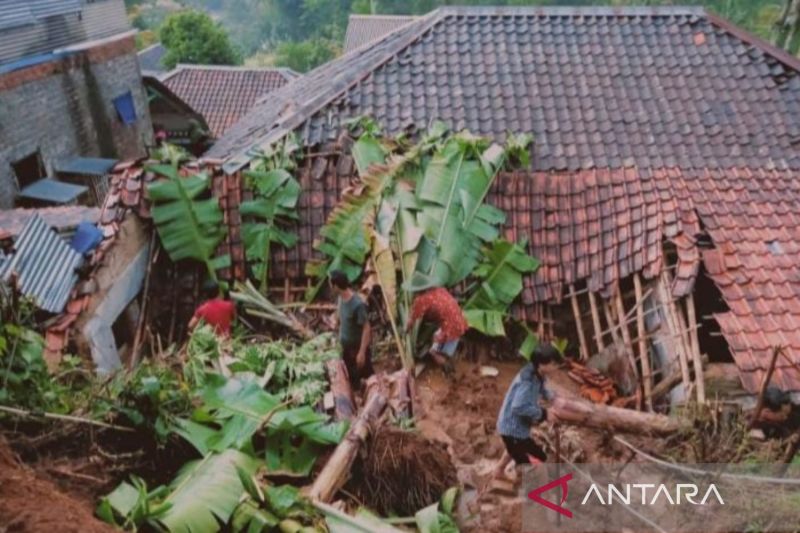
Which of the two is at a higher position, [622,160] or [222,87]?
[622,160]

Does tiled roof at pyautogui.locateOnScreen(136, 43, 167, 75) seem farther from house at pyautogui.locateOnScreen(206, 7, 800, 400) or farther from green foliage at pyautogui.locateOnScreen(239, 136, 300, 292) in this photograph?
green foliage at pyautogui.locateOnScreen(239, 136, 300, 292)

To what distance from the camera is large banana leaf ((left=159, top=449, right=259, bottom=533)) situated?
394cm

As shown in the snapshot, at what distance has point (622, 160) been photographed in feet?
29.0

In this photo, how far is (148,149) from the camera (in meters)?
16.9

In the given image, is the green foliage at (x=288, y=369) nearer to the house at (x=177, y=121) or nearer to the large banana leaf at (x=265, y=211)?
the large banana leaf at (x=265, y=211)

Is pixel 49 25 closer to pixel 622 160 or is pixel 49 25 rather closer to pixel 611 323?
pixel 622 160

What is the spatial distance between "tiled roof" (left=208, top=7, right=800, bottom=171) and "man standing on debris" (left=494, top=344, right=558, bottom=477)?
447cm

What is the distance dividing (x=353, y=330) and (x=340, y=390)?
631mm

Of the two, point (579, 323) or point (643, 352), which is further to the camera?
point (579, 323)

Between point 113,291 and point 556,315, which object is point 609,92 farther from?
point 113,291

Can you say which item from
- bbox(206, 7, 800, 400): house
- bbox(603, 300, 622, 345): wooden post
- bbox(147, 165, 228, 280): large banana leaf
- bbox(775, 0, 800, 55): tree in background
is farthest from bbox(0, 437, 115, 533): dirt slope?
bbox(775, 0, 800, 55): tree in background

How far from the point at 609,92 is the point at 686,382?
5307 mm

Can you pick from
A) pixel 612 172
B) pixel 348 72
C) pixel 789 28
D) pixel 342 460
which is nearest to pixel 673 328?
pixel 612 172

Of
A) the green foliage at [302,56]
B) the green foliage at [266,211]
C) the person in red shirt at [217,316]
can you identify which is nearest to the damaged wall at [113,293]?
the person in red shirt at [217,316]
